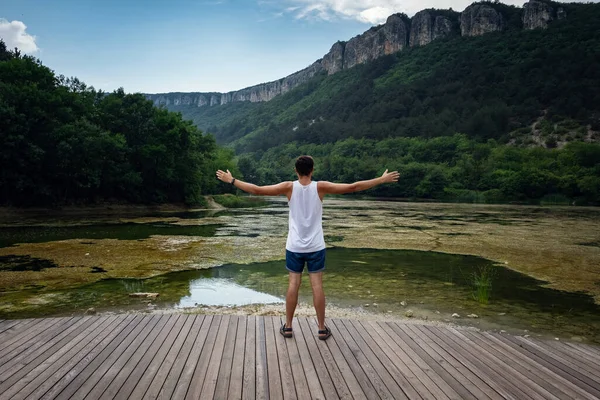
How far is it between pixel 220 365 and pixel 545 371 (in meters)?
2.99

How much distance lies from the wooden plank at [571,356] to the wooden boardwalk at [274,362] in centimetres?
1

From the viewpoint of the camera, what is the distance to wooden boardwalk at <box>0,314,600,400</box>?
312 cm

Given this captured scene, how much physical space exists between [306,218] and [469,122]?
99837 millimetres

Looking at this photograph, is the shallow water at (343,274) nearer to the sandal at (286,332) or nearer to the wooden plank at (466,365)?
the wooden plank at (466,365)

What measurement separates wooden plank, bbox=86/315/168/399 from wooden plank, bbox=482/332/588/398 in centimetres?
361

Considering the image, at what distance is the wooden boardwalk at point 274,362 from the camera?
3.12 meters

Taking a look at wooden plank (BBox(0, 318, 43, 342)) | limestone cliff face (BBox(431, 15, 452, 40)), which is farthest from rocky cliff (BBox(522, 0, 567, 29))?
wooden plank (BBox(0, 318, 43, 342))

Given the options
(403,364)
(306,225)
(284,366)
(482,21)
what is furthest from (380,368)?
(482,21)

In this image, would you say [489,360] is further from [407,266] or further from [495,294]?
[407,266]

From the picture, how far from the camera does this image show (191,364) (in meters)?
3.58

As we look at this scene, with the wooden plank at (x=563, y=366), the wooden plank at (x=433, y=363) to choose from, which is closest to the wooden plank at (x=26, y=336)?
the wooden plank at (x=433, y=363)

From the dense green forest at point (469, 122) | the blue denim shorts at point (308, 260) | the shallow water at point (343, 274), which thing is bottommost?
the shallow water at point (343, 274)

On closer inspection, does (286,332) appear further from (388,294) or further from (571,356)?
(388,294)

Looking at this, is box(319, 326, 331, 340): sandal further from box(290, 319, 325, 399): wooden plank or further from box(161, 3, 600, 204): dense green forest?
box(161, 3, 600, 204): dense green forest
